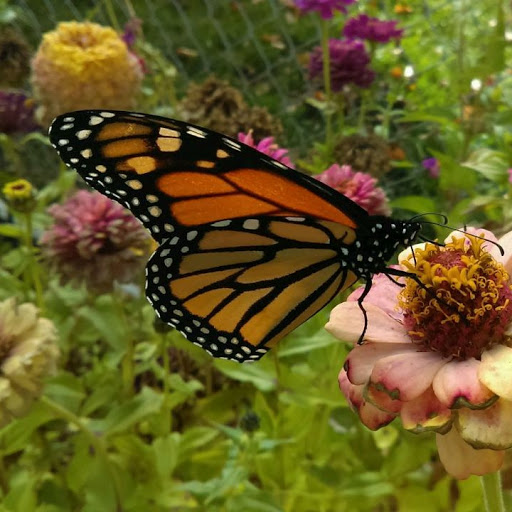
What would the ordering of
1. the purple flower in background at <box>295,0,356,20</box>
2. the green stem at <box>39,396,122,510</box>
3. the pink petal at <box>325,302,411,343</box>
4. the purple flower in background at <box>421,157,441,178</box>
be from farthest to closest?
1. the purple flower in background at <box>421,157,441,178</box>
2. the purple flower in background at <box>295,0,356,20</box>
3. the green stem at <box>39,396,122,510</box>
4. the pink petal at <box>325,302,411,343</box>

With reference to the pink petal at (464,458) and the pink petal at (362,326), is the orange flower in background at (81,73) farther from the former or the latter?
the pink petal at (464,458)

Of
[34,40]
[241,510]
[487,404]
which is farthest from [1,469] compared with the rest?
[34,40]

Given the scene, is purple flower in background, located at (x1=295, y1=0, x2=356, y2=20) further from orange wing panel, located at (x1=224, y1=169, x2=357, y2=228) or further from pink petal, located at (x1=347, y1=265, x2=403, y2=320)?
pink petal, located at (x1=347, y1=265, x2=403, y2=320)

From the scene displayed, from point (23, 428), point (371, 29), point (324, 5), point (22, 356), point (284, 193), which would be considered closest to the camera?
point (284, 193)

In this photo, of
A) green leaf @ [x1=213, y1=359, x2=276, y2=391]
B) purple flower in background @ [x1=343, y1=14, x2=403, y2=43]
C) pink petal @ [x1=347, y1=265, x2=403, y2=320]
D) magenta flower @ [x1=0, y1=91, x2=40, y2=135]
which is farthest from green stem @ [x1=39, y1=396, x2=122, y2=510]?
purple flower in background @ [x1=343, y1=14, x2=403, y2=43]

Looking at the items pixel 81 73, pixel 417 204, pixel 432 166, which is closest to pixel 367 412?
pixel 417 204

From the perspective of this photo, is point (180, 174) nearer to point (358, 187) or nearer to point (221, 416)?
point (358, 187)
